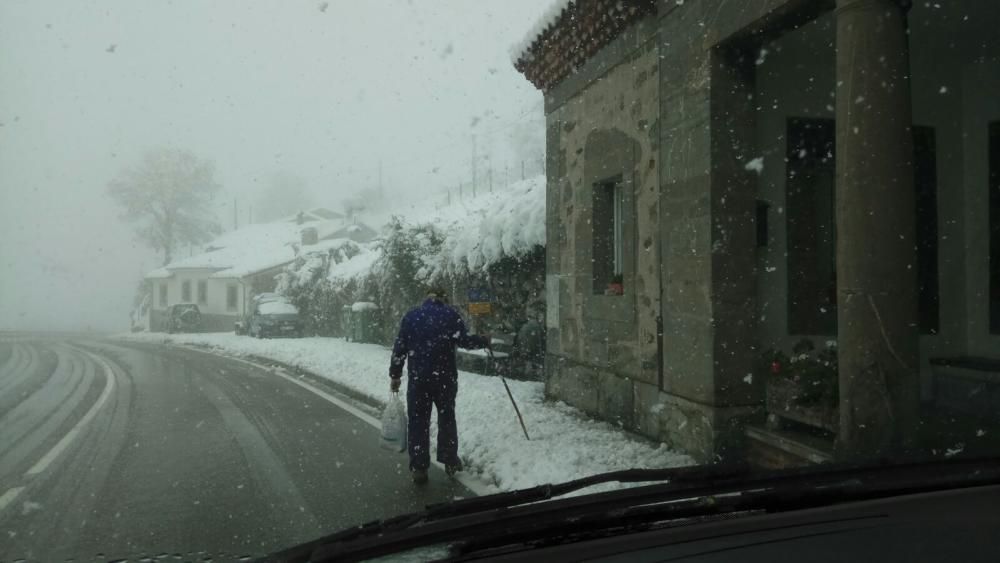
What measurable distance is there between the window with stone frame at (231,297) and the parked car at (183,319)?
24.2 feet

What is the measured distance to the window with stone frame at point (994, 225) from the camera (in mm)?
7070

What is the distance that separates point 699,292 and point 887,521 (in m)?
5.01

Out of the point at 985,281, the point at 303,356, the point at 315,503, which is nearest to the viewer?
the point at 315,503

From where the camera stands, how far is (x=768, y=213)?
24.0 ft

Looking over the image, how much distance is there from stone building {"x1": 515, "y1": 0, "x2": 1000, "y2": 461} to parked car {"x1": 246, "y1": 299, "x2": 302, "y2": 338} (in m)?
24.1

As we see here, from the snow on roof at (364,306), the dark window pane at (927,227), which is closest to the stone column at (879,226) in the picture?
the dark window pane at (927,227)

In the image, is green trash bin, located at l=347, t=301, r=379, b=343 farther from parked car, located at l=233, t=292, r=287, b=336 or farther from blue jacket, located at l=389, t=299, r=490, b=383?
blue jacket, located at l=389, t=299, r=490, b=383

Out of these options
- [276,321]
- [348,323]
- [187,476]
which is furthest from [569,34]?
[276,321]

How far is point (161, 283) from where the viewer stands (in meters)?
57.8

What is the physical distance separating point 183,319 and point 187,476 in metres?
38.1

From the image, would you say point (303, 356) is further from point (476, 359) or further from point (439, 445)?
point (439, 445)

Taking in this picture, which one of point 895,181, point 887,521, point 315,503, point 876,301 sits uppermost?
point 895,181

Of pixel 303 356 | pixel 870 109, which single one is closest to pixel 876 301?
pixel 870 109

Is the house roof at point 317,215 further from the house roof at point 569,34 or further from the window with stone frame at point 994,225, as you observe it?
the window with stone frame at point 994,225
